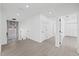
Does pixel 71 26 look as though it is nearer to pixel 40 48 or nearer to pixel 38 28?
pixel 38 28

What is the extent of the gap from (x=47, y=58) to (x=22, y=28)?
891 mm

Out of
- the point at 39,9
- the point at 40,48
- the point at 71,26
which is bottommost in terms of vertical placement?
the point at 40,48

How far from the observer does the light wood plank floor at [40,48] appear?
7.17 ft

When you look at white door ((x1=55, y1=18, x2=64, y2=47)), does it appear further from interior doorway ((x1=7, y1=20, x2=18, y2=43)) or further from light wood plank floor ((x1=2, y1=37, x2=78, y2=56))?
interior doorway ((x1=7, y1=20, x2=18, y2=43))

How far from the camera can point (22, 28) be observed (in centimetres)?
227

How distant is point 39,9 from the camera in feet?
7.22

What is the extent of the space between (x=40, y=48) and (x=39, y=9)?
0.89 metres

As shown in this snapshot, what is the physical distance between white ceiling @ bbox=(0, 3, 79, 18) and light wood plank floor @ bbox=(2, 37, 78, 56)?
0.60m

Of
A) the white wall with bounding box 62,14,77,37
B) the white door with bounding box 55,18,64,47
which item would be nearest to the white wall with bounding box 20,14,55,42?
the white door with bounding box 55,18,64,47

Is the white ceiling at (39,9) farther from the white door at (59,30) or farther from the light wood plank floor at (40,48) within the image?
the light wood plank floor at (40,48)

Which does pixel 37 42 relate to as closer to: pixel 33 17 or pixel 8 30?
pixel 33 17

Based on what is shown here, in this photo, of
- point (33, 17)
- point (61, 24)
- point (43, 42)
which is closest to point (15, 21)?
point (33, 17)

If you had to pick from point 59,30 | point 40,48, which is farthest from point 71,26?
point 40,48

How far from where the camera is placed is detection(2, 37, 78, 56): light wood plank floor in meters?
2.19
